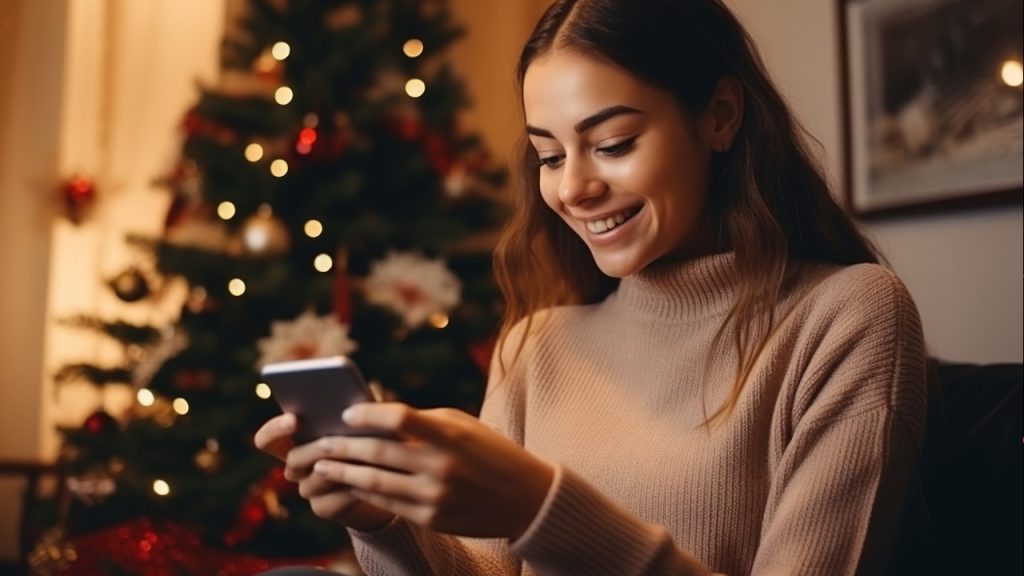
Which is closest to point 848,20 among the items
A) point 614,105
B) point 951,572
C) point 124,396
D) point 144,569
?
point 614,105

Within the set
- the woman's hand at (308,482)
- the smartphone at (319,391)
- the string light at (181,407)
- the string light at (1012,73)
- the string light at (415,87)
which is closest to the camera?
the smartphone at (319,391)

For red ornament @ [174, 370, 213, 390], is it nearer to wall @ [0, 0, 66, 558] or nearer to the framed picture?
wall @ [0, 0, 66, 558]

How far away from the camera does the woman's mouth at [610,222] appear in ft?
4.11

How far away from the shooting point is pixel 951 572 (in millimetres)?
1255

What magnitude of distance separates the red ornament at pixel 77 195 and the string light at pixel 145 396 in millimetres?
775

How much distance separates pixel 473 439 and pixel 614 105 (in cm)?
47

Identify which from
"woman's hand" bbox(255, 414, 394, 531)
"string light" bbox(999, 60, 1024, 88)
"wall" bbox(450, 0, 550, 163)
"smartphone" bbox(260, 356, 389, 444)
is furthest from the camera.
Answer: "wall" bbox(450, 0, 550, 163)

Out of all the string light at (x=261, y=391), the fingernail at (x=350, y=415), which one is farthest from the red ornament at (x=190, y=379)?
the fingernail at (x=350, y=415)

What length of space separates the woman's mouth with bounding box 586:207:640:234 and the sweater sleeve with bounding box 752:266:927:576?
26 centimetres

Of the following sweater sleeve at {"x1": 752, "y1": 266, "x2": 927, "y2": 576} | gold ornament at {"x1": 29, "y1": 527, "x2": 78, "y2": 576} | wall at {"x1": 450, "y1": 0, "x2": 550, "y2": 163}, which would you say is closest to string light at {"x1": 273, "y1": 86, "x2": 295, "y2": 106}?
wall at {"x1": 450, "y1": 0, "x2": 550, "y2": 163}

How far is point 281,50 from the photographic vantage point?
8.54ft

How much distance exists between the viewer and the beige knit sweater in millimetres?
1027

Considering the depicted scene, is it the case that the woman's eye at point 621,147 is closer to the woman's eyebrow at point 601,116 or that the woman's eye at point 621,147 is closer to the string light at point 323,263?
the woman's eyebrow at point 601,116

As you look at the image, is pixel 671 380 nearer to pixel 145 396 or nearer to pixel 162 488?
pixel 162 488
